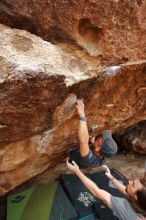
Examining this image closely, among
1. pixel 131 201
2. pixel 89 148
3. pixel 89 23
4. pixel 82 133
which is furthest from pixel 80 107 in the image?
pixel 131 201

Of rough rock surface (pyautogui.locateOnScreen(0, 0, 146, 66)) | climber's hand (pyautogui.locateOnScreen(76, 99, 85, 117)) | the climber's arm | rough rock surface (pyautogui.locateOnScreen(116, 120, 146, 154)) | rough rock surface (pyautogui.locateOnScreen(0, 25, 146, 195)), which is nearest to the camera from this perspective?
rough rock surface (pyautogui.locateOnScreen(0, 25, 146, 195))

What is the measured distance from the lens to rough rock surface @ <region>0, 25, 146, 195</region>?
2.63m

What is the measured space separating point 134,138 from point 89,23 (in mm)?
3723

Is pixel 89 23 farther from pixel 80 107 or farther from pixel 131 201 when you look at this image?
pixel 131 201

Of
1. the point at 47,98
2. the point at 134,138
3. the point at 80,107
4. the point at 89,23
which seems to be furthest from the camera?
the point at 134,138

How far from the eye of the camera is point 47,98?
2.87 m

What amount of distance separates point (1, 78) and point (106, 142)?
4.56 feet

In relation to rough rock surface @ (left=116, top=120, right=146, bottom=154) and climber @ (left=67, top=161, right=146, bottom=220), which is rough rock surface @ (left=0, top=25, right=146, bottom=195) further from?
rough rock surface @ (left=116, top=120, right=146, bottom=154)

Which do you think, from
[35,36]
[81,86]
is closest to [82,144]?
[81,86]

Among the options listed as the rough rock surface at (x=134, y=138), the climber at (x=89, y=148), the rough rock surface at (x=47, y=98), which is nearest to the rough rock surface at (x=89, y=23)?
the rough rock surface at (x=47, y=98)

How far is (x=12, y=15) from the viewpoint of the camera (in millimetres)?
2846

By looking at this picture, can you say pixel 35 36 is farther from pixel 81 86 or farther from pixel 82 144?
pixel 82 144

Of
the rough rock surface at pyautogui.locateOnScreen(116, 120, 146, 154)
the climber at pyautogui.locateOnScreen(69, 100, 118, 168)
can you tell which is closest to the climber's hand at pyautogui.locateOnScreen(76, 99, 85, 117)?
the climber at pyautogui.locateOnScreen(69, 100, 118, 168)

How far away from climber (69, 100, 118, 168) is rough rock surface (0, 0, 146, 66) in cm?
62
